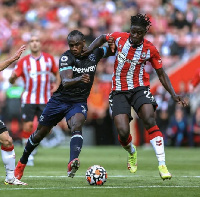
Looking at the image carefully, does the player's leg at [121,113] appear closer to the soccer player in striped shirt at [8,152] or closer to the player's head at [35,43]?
the soccer player in striped shirt at [8,152]

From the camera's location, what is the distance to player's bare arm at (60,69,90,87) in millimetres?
8844

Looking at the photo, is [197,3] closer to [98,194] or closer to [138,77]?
[138,77]

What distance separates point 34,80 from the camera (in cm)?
1380

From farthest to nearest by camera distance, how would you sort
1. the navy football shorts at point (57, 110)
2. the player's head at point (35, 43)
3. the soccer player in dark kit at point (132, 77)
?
the player's head at point (35, 43) → the soccer player in dark kit at point (132, 77) → the navy football shorts at point (57, 110)

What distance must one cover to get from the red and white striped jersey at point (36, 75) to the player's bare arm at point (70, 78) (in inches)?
166

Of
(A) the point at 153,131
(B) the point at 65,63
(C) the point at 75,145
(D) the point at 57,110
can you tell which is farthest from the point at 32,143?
(A) the point at 153,131

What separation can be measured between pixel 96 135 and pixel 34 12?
6465 millimetres

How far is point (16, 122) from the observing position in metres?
21.7

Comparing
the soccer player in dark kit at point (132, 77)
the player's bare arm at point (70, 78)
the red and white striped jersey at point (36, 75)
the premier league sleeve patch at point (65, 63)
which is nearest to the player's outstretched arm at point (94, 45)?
the soccer player in dark kit at point (132, 77)

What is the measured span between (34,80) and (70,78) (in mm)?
4541

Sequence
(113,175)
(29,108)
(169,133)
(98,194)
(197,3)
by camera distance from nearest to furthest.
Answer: (98,194) → (113,175) → (29,108) → (169,133) → (197,3)

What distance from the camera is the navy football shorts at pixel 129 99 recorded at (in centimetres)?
982

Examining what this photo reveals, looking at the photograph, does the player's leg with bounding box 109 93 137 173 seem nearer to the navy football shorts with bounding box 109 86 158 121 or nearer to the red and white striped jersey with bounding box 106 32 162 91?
the navy football shorts with bounding box 109 86 158 121

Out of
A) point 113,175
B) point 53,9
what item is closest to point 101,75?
point 53,9
